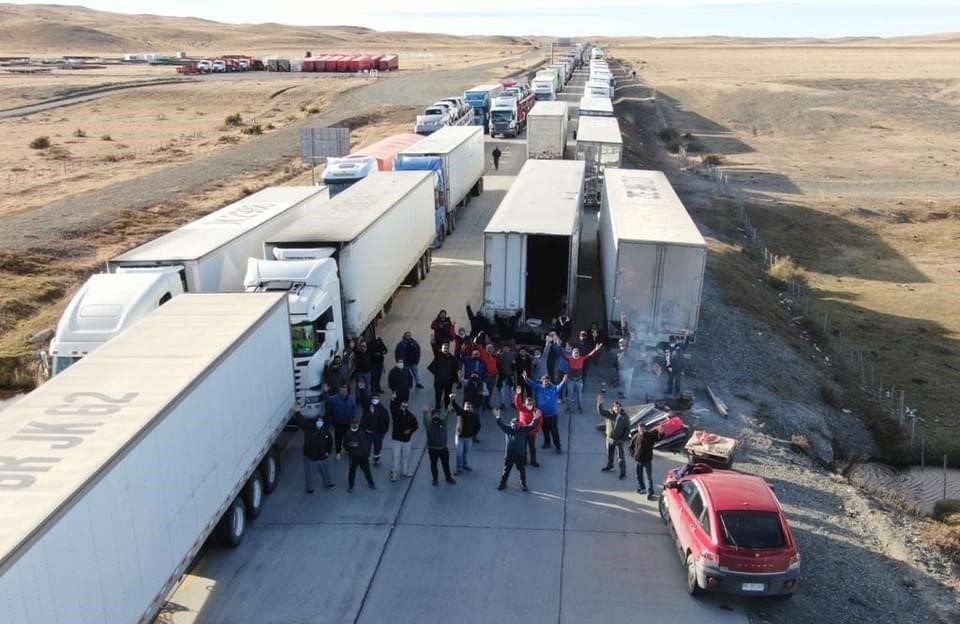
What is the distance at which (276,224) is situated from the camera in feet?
65.9

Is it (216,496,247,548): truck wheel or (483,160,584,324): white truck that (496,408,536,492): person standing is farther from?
(483,160,584,324): white truck

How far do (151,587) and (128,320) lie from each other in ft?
19.7

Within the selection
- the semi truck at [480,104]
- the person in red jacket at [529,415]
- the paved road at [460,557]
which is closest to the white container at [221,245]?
the paved road at [460,557]

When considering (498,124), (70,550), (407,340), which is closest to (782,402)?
(407,340)

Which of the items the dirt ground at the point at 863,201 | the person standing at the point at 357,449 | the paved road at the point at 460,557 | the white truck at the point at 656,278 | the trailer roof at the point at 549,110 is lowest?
the dirt ground at the point at 863,201

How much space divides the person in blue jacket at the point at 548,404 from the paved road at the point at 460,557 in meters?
0.35

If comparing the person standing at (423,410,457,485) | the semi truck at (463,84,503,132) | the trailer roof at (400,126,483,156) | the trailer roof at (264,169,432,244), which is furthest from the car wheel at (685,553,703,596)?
the semi truck at (463,84,503,132)

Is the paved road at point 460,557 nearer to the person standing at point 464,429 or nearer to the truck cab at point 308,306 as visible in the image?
the person standing at point 464,429

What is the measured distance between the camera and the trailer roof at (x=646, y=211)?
1725 centimetres

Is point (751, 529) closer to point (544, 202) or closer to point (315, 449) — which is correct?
point (315, 449)

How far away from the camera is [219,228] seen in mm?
18375

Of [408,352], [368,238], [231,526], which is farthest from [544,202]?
[231,526]

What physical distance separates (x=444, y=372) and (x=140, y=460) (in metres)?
7.25

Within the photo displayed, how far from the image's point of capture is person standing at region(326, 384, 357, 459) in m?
13.3
